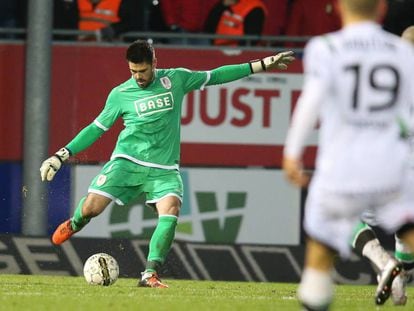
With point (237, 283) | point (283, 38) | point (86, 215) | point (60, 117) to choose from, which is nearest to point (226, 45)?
point (283, 38)

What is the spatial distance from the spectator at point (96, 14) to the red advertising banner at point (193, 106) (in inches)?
11.2

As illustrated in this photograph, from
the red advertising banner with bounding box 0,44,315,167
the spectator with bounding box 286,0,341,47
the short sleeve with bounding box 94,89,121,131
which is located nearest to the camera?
the short sleeve with bounding box 94,89,121,131

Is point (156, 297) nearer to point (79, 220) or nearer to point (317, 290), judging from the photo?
point (79, 220)

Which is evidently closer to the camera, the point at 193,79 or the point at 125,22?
the point at 193,79

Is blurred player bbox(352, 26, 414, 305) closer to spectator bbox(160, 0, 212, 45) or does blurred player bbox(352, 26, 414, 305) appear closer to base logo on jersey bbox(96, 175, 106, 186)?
base logo on jersey bbox(96, 175, 106, 186)

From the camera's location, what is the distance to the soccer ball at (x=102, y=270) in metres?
12.3

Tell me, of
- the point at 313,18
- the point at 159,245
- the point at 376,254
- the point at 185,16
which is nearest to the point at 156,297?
the point at 159,245

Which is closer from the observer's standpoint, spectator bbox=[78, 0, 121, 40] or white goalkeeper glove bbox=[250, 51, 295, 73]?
white goalkeeper glove bbox=[250, 51, 295, 73]

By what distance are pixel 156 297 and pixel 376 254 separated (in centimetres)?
165

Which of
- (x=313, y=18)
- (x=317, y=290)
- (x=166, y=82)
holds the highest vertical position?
(x=313, y=18)

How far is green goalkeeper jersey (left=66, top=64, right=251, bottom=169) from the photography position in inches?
489

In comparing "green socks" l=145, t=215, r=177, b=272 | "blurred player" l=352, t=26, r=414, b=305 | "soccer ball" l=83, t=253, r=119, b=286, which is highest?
"blurred player" l=352, t=26, r=414, b=305

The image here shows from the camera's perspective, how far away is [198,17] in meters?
16.4

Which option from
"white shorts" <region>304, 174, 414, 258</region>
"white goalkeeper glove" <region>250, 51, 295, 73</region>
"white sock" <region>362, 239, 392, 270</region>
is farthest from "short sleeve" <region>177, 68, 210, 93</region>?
"white shorts" <region>304, 174, 414, 258</region>
